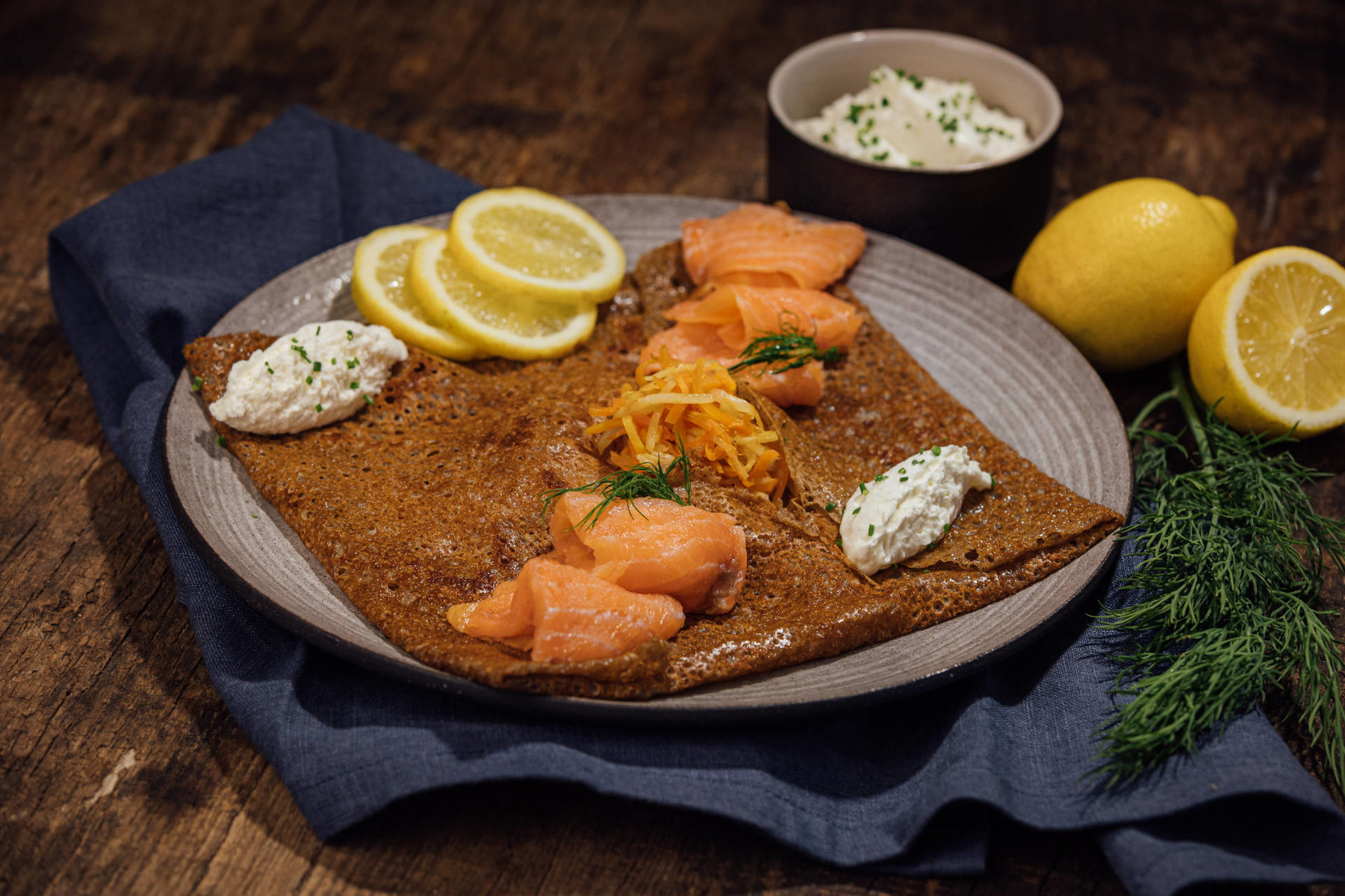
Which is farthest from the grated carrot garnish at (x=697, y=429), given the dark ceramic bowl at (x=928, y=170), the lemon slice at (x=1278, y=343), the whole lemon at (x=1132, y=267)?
the lemon slice at (x=1278, y=343)

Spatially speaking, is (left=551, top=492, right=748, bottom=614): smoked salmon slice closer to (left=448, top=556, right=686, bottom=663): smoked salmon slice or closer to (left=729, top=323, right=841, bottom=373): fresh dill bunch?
(left=448, top=556, right=686, bottom=663): smoked salmon slice

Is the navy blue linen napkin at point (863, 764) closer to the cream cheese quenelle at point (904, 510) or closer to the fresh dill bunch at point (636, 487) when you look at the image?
the cream cheese quenelle at point (904, 510)

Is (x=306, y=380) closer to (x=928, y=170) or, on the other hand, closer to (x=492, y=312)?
(x=492, y=312)

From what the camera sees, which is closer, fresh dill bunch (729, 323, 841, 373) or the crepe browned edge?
the crepe browned edge

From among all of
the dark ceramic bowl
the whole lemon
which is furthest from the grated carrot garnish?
the whole lemon

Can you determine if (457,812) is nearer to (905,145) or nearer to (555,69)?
(905,145)

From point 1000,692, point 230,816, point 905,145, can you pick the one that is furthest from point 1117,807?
point 905,145

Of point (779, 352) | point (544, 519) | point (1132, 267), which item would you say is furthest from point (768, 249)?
point (544, 519)
